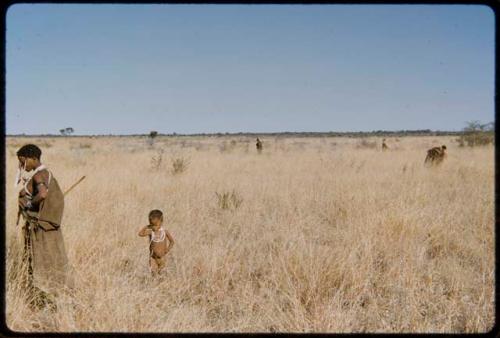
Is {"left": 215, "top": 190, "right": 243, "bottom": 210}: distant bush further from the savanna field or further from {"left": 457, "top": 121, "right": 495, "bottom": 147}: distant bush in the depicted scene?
{"left": 457, "top": 121, "right": 495, "bottom": 147}: distant bush

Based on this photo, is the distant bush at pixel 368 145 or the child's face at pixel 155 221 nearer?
the child's face at pixel 155 221

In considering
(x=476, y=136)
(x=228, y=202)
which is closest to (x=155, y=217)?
(x=228, y=202)

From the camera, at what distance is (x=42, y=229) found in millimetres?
3434

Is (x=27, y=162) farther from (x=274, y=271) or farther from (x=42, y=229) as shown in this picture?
(x=274, y=271)

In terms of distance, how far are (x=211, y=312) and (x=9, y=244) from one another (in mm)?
1967

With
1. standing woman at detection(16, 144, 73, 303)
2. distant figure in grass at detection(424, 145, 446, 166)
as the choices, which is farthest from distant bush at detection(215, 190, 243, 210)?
distant figure in grass at detection(424, 145, 446, 166)

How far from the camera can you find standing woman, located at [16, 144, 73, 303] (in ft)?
11.0

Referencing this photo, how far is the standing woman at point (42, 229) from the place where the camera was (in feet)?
11.0

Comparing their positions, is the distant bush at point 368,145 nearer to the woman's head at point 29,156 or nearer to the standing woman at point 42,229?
the standing woman at point 42,229

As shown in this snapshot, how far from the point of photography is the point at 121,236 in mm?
5277

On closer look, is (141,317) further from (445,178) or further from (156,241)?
(445,178)

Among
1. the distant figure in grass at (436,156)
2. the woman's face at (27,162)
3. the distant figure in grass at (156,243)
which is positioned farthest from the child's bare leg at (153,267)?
the distant figure in grass at (436,156)

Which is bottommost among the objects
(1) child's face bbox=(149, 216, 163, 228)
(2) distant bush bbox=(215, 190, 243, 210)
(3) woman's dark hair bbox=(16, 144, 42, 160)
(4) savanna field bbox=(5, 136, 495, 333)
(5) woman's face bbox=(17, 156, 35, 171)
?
(4) savanna field bbox=(5, 136, 495, 333)

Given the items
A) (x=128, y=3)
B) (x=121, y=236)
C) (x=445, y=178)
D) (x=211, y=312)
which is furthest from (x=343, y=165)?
(x=128, y=3)
